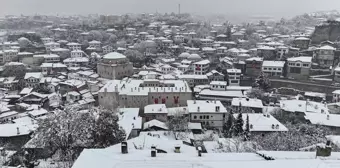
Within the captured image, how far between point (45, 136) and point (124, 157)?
27.6 feet

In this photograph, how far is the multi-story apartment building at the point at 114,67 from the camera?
3906cm

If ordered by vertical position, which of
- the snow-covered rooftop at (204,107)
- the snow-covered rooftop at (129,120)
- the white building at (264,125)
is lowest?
the white building at (264,125)

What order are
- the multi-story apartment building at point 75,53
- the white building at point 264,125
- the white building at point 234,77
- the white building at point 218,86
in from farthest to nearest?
the multi-story apartment building at point 75,53
the white building at point 234,77
the white building at point 218,86
the white building at point 264,125

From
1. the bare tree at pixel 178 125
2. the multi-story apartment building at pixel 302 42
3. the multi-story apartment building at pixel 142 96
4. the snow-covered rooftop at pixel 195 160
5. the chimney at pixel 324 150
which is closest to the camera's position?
the snow-covered rooftop at pixel 195 160

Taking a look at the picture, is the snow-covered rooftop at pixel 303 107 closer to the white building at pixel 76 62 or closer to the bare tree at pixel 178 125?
the bare tree at pixel 178 125

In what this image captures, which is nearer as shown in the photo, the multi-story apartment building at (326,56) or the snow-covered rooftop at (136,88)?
the snow-covered rooftop at (136,88)

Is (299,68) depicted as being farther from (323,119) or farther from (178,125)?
(178,125)

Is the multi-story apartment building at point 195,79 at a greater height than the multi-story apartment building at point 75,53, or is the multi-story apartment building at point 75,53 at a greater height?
the multi-story apartment building at point 75,53

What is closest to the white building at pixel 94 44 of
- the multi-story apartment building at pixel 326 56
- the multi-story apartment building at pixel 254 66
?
the multi-story apartment building at pixel 254 66

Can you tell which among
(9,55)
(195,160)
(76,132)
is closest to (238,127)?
(76,132)

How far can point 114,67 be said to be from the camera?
3884 centimetres

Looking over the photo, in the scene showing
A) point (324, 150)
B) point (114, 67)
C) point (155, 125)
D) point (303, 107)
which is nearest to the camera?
point (324, 150)

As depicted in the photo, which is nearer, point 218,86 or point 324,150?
point 324,150

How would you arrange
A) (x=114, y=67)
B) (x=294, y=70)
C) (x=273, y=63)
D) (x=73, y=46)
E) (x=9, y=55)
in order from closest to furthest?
Result: (x=294, y=70) < (x=273, y=63) < (x=114, y=67) < (x=9, y=55) < (x=73, y=46)
